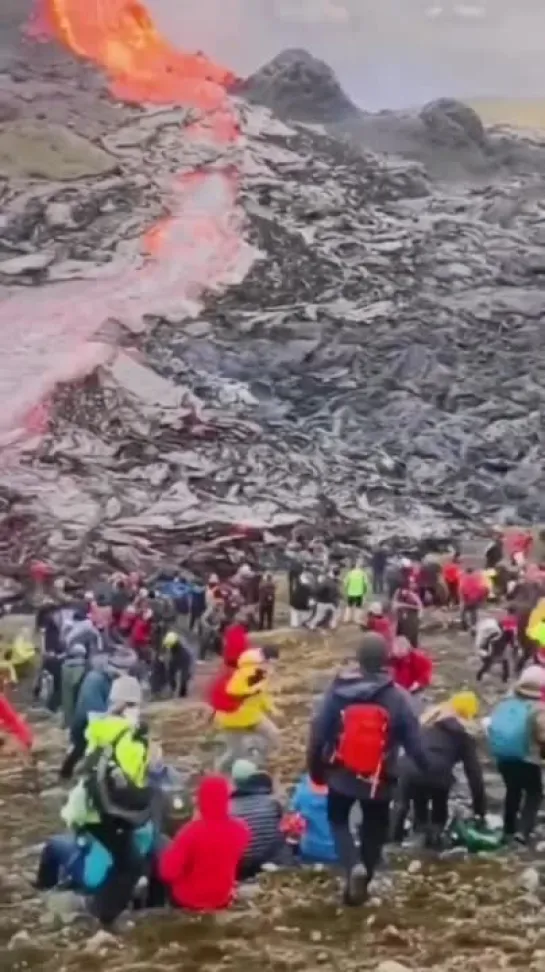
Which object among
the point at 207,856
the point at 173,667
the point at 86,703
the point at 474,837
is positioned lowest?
the point at 173,667

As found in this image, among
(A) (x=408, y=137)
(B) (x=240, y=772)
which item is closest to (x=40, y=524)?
(B) (x=240, y=772)

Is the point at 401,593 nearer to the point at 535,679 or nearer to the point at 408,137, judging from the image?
the point at 535,679

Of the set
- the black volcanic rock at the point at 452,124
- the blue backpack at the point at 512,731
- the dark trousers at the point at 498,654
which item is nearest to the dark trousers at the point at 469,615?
the dark trousers at the point at 498,654

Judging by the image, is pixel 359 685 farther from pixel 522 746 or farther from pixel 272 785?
pixel 522 746

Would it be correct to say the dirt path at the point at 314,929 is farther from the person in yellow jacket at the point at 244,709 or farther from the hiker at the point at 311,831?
the person in yellow jacket at the point at 244,709

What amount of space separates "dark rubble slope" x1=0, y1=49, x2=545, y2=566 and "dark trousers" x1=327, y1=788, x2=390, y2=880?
22.2 meters

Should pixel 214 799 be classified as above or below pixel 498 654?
above

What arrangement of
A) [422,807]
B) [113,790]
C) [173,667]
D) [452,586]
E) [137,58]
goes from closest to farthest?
[113,790] < [422,807] < [173,667] < [452,586] < [137,58]

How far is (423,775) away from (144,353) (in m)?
31.4

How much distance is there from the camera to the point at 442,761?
8289 millimetres

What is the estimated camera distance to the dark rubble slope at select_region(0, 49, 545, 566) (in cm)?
3334

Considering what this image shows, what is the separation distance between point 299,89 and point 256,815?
48307mm

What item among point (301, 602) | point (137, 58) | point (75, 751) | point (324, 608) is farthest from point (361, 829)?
point (137, 58)

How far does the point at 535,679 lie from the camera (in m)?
8.37
